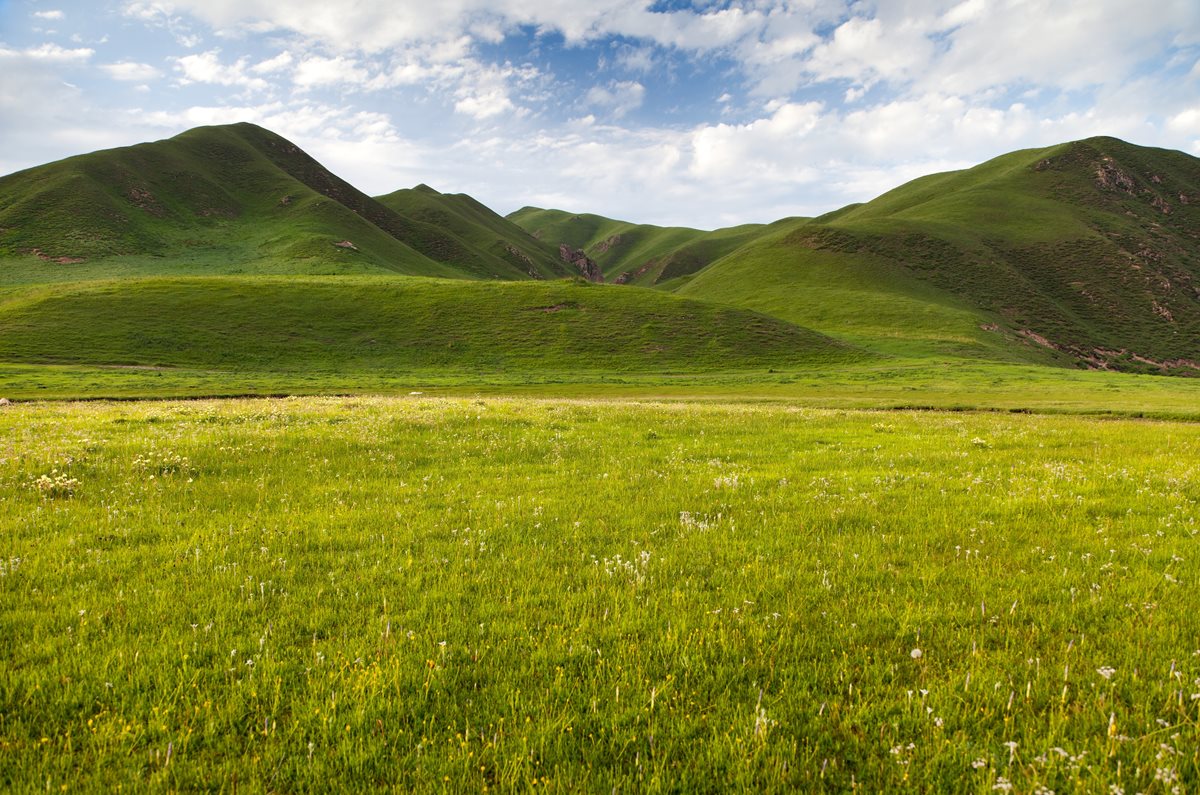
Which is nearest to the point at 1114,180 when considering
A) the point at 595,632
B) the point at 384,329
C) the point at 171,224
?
the point at 384,329

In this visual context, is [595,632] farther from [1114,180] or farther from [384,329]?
[1114,180]

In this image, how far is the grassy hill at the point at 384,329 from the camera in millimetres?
66938

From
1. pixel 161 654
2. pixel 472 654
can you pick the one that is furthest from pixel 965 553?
pixel 161 654

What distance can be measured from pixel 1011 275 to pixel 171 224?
232325mm

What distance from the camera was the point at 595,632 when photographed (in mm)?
5852

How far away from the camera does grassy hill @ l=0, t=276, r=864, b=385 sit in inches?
2635

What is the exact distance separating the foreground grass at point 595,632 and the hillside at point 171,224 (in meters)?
136

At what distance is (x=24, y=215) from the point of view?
132m

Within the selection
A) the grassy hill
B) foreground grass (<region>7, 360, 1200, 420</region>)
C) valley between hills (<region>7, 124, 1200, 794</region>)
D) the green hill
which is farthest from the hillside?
valley between hills (<region>7, 124, 1200, 794</region>)

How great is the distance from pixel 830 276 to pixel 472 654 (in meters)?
166

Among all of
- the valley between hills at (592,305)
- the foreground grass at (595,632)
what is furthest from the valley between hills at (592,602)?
the valley between hills at (592,305)

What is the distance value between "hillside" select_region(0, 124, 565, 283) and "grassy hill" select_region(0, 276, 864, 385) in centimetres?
3996

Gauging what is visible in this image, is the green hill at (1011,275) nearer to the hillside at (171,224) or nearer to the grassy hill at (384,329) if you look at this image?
the grassy hill at (384,329)

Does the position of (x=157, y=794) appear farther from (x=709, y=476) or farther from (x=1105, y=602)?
(x=709, y=476)
